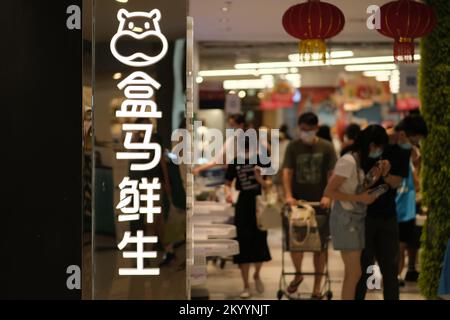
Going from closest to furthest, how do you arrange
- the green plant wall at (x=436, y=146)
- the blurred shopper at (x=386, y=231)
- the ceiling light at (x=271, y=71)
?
the blurred shopper at (x=386, y=231) < the green plant wall at (x=436, y=146) < the ceiling light at (x=271, y=71)

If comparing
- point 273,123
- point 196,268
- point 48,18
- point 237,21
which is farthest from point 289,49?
point 273,123

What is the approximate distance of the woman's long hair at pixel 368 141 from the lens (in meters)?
5.73

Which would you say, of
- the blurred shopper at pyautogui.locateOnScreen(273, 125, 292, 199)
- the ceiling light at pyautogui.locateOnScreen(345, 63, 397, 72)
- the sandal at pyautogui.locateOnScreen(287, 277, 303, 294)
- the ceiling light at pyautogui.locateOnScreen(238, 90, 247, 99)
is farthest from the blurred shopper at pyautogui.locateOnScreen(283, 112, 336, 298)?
the ceiling light at pyautogui.locateOnScreen(345, 63, 397, 72)

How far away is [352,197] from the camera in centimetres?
571

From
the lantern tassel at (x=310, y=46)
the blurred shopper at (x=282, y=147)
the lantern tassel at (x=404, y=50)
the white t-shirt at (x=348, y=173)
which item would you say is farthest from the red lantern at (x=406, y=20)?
the blurred shopper at (x=282, y=147)

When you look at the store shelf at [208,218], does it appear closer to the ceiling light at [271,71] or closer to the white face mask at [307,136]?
the white face mask at [307,136]

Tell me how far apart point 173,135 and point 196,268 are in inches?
61.7

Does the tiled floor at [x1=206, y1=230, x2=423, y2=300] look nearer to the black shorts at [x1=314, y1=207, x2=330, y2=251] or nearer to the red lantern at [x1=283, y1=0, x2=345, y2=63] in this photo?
the black shorts at [x1=314, y1=207, x2=330, y2=251]

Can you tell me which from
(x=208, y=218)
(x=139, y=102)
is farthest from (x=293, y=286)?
(x=139, y=102)

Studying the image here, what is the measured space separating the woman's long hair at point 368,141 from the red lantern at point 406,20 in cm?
60

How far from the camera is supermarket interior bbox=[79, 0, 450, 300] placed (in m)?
4.29

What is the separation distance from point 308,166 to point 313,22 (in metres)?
1.65

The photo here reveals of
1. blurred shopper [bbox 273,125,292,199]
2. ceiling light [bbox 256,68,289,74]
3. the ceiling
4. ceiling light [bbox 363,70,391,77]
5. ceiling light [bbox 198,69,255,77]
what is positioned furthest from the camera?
ceiling light [bbox 363,70,391,77]

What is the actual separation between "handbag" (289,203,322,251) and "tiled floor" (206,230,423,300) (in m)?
0.65
